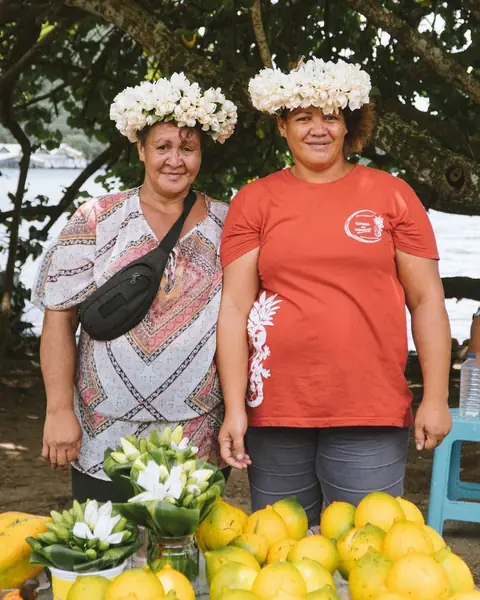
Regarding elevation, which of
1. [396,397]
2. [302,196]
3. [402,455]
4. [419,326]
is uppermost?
[302,196]

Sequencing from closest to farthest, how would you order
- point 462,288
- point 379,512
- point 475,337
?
point 379,512 → point 475,337 → point 462,288

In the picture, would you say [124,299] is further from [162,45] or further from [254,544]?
[162,45]

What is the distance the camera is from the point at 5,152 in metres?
7.29

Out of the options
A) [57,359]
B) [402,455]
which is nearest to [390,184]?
[402,455]

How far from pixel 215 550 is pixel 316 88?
1.26m

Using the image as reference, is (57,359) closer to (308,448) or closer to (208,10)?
(308,448)

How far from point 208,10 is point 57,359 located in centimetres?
379

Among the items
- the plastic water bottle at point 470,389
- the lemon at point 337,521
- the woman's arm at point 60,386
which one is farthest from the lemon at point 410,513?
the plastic water bottle at point 470,389

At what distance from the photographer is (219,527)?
1815mm

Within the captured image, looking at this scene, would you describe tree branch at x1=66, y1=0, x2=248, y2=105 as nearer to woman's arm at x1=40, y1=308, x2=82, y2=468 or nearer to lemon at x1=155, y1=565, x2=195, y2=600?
woman's arm at x1=40, y1=308, x2=82, y2=468

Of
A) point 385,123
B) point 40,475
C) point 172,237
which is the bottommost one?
point 40,475

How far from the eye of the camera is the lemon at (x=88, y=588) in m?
1.53

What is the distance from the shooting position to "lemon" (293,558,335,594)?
1.59m

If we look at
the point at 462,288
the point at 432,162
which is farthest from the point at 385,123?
the point at 462,288
